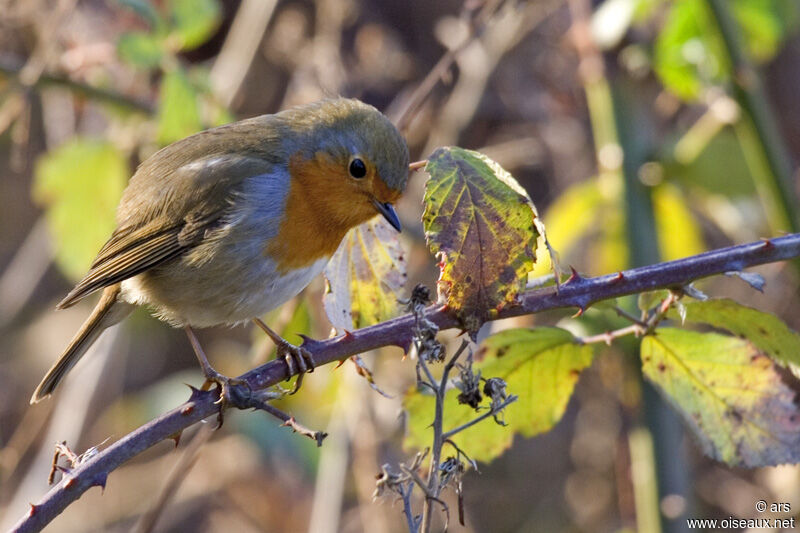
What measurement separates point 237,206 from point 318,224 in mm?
238

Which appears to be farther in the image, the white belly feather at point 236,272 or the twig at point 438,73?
the white belly feather at point 236,272

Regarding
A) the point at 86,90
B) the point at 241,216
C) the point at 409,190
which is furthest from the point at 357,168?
the point at 409,190

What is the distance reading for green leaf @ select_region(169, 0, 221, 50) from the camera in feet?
10.0

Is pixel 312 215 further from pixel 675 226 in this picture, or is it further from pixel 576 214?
pixel 675 226

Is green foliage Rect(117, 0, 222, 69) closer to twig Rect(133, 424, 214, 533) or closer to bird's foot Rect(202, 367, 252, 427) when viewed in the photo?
twig Rect(133, 424, 214, 533)

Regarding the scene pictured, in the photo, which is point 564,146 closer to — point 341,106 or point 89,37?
point 341,106

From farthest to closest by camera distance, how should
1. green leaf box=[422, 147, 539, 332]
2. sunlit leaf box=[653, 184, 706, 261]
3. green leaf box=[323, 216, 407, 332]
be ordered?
sunlit leaf box=[653, 184, 706, 261] → green leaf box=[323, 216, 407, 332] → green leaf box=[422, 147, 539, 332]

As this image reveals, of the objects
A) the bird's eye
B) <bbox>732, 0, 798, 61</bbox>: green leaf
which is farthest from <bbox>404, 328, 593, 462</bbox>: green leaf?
<bbox>732, 0, 798, 61</bbox>: green leaf

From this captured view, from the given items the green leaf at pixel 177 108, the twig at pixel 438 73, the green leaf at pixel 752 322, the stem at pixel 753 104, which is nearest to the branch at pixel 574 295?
the green leaf at pixel 752 322

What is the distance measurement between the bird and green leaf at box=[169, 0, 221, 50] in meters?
0.44

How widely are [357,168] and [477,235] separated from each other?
117 centimetres

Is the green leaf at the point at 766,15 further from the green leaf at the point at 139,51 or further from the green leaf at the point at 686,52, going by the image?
the green leaf at the point at 139,51

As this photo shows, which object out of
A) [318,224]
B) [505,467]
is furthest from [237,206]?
[505,467]

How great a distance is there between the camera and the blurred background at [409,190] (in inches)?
115
